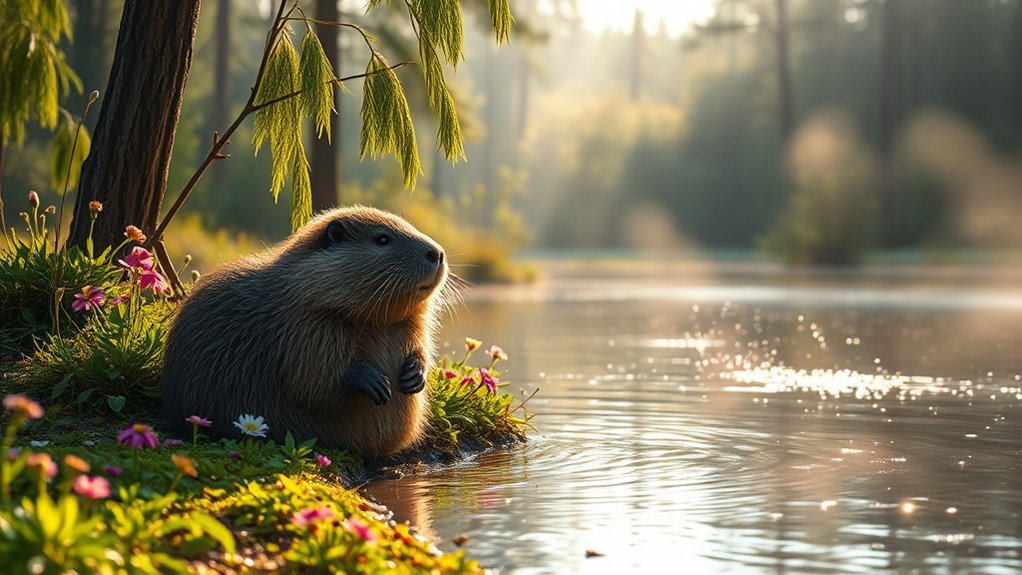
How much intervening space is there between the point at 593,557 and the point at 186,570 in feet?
5.91

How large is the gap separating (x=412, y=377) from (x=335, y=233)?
908mm

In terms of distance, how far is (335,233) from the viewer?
288 inches

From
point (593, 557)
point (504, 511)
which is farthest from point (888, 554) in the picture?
point (504, 511)

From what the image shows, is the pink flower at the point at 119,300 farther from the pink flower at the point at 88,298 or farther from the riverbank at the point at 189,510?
the riverbank at the point at 189,510

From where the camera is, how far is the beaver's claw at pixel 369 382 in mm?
6961

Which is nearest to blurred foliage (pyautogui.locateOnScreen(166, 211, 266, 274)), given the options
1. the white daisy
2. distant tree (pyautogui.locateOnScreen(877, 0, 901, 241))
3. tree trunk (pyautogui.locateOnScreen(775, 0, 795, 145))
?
the white daisy

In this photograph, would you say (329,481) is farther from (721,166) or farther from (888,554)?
(721,166)

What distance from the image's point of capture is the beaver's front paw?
287 inches

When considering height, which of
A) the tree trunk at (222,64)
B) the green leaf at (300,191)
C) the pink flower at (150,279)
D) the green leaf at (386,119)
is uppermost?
the tree trunk at (222,64)

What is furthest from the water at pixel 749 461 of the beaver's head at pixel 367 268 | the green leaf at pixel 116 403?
the green leaf at pixel 116 403

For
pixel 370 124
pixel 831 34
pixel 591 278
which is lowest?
pixel 591 278

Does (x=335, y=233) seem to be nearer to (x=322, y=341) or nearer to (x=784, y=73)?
(x=322, y=341)

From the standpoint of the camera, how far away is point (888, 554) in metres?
5.34

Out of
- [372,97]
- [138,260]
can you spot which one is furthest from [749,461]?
[138,260]
